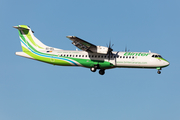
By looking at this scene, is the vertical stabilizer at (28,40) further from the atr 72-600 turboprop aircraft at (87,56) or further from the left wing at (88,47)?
the left wing at (88,47)

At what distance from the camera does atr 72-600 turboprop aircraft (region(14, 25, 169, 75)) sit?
1259 inches

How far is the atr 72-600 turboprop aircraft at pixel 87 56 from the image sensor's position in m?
32.0

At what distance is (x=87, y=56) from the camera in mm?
33750

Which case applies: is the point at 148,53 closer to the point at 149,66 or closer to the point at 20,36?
the point at 149,66

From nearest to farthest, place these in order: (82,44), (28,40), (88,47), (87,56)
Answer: (82,44), (88,47), (87,56), (28,40)

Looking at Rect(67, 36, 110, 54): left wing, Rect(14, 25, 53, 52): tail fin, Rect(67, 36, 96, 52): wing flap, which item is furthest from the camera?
Rect(14, 25, 53, 52): tail fin

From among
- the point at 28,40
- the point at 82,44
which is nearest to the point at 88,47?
the point at 82,44

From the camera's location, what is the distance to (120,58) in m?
32.7

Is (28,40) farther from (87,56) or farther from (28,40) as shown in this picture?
(87,56)

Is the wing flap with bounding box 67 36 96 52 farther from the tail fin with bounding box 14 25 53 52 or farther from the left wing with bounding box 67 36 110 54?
the tail fin with bounding box 14 25 53 52

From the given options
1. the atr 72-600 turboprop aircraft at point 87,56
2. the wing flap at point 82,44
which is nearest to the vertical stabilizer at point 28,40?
the atr 72-600 turboprop aircraft at point 87,56

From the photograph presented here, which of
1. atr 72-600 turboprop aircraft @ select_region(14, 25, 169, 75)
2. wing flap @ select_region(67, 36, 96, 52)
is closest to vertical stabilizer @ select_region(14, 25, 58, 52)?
atr 72-600 turboprop aircraft @ select_region(14, 25, 169, 75)

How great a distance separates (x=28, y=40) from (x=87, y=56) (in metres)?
8.93

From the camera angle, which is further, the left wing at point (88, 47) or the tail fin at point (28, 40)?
the tail fin at point (28, 40)
